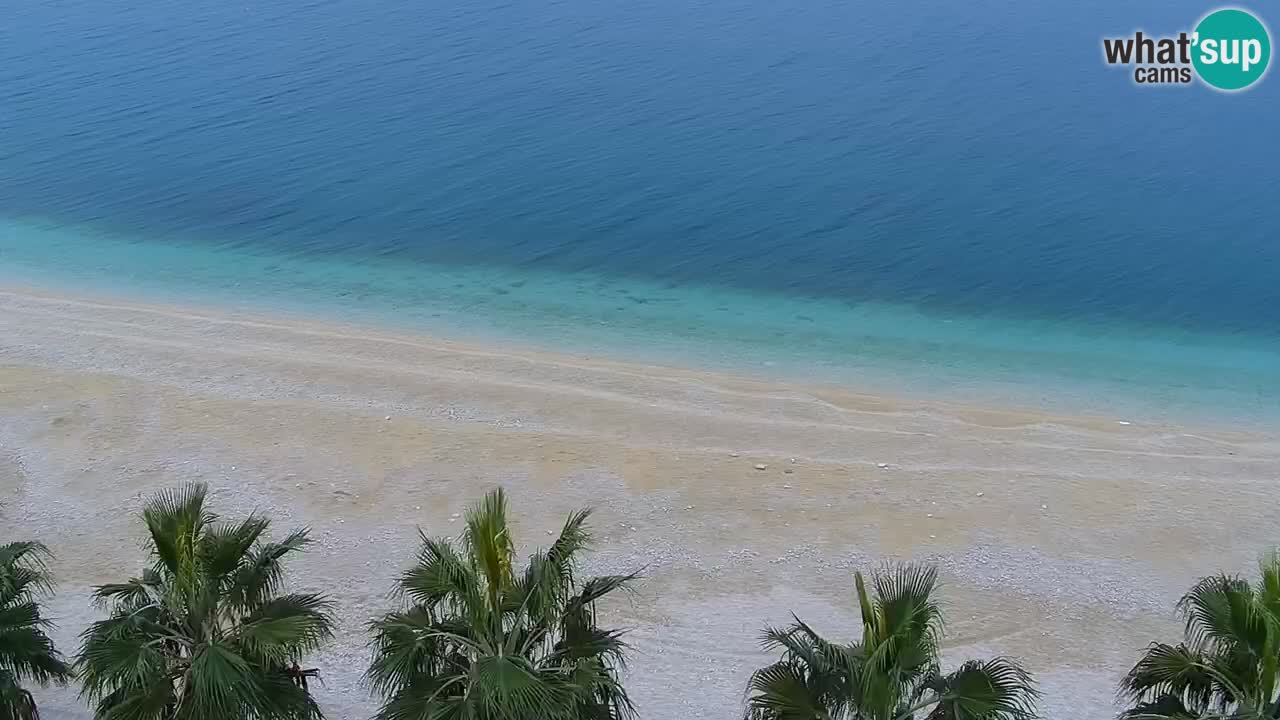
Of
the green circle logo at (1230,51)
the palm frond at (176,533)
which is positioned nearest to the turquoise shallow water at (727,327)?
the palm frond at (176,533)

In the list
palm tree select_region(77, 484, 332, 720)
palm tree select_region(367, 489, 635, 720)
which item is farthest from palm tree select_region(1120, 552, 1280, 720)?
palm tree select_region(77, 484, 332, 720)

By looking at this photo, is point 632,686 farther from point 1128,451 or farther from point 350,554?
point 1128,451

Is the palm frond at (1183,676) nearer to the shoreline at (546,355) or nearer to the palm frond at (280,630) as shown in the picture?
the palm frond at (280,630)

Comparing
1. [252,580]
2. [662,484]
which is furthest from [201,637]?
[662,484]

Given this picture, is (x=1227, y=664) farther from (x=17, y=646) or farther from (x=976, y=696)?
(x=17, y=646)

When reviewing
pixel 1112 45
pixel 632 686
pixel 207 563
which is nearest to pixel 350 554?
pixel 632 686

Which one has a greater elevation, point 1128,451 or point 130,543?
point 1128,451
